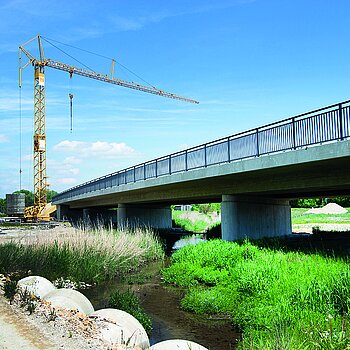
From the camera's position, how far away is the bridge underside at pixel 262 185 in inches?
597

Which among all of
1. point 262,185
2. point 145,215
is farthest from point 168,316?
point 145,215

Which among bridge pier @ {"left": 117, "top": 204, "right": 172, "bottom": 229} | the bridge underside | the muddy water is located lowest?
the muddy water

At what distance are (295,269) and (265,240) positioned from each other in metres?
7.22

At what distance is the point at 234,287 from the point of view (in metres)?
13.3

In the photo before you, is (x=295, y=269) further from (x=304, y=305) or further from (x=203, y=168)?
(x=203, y=168)

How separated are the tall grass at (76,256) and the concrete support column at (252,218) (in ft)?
15.1

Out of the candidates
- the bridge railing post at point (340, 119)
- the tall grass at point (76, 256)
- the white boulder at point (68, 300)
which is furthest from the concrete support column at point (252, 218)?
the white boulder at point (68, 300)

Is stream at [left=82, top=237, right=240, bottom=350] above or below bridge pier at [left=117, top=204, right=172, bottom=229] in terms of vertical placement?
below

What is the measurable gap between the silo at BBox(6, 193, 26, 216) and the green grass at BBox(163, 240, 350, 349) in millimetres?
45984

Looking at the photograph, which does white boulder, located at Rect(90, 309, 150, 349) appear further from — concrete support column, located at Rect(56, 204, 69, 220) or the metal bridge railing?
concrete support column, located at Rect(56, 204, 69, 220)

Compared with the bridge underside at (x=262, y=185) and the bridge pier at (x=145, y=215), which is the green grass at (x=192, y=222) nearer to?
the bridge pier at (x=145, y=215)

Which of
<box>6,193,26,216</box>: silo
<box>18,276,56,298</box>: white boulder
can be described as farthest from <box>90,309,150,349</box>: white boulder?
<box>6,193,26,216</box>: silo

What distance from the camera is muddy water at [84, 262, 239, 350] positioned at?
9.96 m

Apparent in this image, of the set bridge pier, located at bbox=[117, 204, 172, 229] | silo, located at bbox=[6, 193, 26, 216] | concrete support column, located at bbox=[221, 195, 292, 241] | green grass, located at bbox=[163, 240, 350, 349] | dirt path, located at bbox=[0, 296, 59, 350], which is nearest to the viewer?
dirt path, located at bbox=[0, 296, 59, 350]
